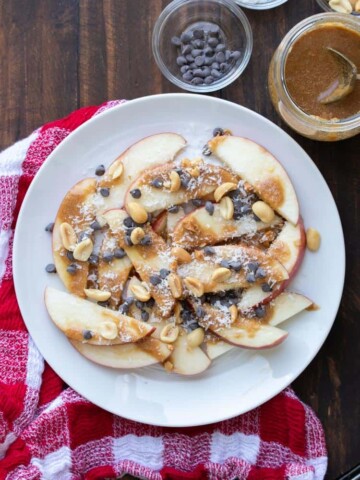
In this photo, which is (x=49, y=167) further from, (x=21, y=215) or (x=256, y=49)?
(x=256, y=49)

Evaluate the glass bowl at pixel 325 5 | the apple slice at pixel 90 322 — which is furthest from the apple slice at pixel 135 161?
the glass bowl at pixel 325 5

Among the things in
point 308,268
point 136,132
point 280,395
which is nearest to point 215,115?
point 136,132

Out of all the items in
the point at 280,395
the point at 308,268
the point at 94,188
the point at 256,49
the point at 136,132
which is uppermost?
the point at 256,49

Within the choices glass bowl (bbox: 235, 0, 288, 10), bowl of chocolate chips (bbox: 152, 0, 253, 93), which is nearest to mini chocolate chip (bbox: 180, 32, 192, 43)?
bowl of chocolate chips (bbox: 152, 0, 253, 93)

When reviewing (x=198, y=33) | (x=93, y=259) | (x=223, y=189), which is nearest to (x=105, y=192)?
(x=93, y=259)

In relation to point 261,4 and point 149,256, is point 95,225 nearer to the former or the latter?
point 149,256

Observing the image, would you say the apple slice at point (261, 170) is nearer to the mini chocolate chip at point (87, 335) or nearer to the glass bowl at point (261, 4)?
the glass bowl at point (261, 4)

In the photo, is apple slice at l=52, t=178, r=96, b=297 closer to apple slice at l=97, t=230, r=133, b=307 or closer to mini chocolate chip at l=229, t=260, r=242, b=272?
apple slice at l=97, t=230, r=133, b=307
